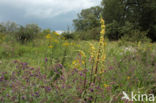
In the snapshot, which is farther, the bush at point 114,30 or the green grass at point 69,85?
the bush at point 114,30

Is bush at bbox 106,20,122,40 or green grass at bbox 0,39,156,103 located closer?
green grass at bbox 0,39,156,103

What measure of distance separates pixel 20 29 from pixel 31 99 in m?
7.14

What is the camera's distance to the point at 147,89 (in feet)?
8.08

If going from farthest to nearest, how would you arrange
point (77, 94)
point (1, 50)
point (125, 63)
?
point (1, 50) < point (125, 63) < point (77, 94)

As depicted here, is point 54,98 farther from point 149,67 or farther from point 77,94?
point 149,67

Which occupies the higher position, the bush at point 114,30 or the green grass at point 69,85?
the bush at point 114,30

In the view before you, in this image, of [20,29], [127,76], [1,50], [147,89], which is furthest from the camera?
[20,29]

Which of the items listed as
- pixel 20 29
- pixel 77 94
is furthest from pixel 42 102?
pixel 20 29

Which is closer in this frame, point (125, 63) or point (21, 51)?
point (125, 63)

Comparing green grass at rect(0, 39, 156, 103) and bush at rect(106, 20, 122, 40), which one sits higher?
bush at rect(106, 20, 122, 40)

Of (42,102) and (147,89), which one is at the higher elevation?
(42,102)

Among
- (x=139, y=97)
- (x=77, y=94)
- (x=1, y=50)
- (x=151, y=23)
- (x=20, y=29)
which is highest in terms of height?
(x=151, y=23)

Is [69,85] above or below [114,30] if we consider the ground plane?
below

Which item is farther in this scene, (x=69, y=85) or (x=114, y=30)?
(x=114, y=30)
